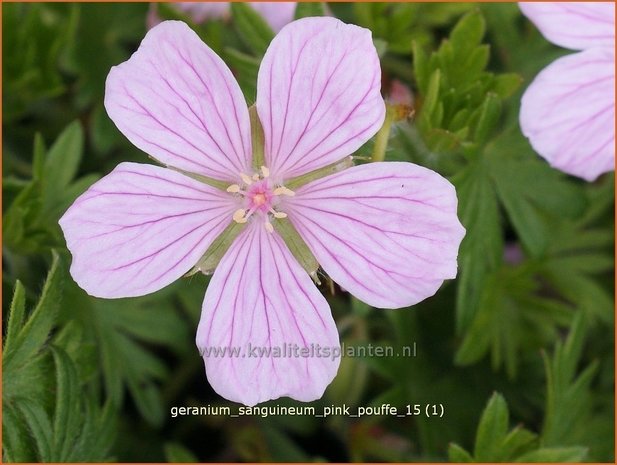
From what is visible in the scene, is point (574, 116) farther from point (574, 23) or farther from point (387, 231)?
point (387, 231)

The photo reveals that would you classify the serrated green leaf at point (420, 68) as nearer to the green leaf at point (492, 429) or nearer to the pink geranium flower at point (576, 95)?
the pink geranium flower at point (576, 95)

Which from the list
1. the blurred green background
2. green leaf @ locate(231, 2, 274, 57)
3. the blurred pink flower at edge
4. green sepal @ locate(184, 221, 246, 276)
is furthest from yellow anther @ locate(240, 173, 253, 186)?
the blurred pink flower at edge

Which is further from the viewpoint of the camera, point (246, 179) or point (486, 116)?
point (486, 116)

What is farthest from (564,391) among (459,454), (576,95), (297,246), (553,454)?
(297,246)

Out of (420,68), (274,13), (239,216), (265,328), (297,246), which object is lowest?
(265,328)

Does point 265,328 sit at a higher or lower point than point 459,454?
higher

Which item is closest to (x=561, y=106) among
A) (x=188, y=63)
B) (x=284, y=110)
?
(x=284, y=110)

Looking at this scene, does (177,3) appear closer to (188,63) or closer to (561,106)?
(188,63)
